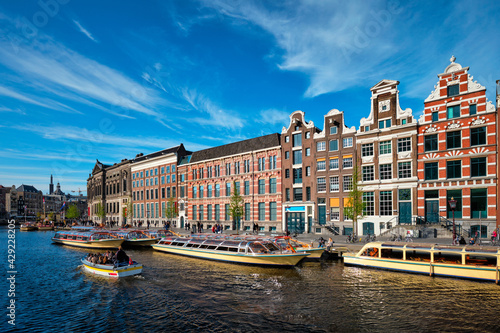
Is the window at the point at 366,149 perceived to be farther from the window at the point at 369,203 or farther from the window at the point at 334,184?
the window at the point at 369,203

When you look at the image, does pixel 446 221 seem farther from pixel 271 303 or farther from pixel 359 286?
pixel 271 303

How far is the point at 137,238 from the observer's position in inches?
1778

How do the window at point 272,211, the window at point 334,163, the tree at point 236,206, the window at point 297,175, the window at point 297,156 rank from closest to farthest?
the window at point 334,163 < the window at point 297,175 < the window at point 297,156 < the tree at point 236,206 < the window at point 272,211

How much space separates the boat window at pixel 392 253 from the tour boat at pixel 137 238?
29.6 meters

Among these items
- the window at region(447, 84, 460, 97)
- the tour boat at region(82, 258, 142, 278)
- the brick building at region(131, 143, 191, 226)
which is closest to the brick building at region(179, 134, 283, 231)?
the brick building at region(131, 143, 191, 226)

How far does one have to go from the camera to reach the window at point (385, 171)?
140 feet

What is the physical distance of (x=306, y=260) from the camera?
102 feet

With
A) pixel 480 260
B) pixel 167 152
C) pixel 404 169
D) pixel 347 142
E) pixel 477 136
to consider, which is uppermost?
pixel 167 152

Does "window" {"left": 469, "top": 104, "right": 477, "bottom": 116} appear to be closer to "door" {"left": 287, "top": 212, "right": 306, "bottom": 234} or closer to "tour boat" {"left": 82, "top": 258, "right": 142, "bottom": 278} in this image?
"door" {"left": 287, "top": 212, "right": 306, "bottom": 234}

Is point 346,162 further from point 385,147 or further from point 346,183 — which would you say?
point 385,147

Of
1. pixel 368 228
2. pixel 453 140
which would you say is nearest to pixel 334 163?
pixel 368 228

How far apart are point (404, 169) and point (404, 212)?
577 centimetres

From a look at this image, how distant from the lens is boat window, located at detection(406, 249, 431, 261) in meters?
25.4

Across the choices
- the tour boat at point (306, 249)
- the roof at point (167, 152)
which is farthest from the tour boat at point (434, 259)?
the roof at point (167, 152)
